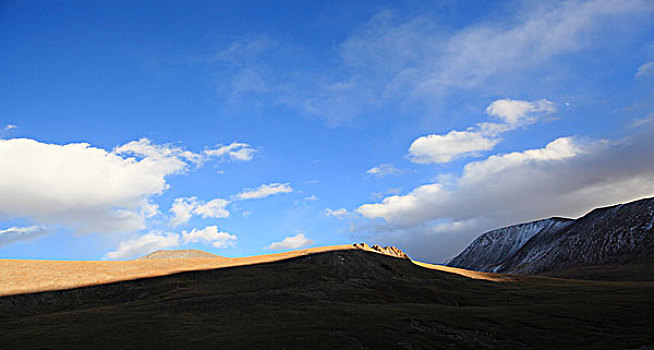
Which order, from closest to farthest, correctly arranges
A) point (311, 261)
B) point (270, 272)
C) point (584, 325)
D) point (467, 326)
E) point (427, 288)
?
point (467, 326) → point (584, 325) → point (427, 288) → point (270, 272) → point (311, 261)

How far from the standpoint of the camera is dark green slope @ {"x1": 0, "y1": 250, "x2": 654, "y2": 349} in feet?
141

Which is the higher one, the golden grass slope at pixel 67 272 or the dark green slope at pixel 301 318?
the golden grass slope at pixel 67 272

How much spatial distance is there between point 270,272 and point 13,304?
49698mm

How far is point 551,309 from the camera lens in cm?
7069

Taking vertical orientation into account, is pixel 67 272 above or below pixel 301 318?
above

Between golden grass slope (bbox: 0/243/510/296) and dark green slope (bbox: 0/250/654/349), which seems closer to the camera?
dark green slope (bbox: 0/250/654/349)

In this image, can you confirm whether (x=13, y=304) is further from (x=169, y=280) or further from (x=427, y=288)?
(x=427, y=288)

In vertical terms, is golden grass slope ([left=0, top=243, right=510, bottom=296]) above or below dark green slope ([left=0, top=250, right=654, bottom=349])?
above

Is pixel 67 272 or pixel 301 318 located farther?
pixel 67 272

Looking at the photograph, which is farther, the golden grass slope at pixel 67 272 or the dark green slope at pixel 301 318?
the golden grass slope at pixel 67 272

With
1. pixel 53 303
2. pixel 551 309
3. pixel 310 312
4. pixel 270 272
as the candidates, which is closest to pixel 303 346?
pixel 310 312

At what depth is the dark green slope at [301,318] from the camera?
42875mm

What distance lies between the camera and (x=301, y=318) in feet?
172

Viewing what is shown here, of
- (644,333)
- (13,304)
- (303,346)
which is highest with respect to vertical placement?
(13,304)
